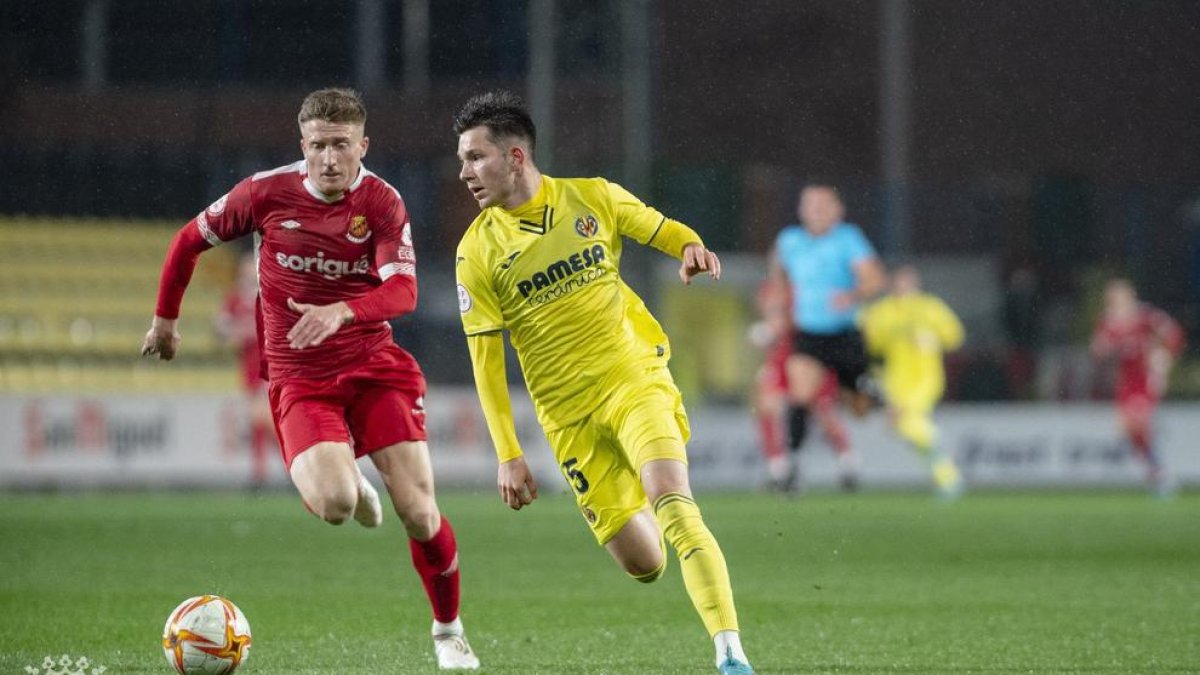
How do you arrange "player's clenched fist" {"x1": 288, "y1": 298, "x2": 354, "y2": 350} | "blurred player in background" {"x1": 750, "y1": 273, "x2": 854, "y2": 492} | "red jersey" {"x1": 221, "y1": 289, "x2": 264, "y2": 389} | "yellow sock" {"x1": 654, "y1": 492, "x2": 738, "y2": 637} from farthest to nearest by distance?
"red jersey" {"x1": 221, "y1": 289, "x2": 264, "y2": 389}, "blurred player in background" {"x1": 750, "y1": 273, "x2": 854, "y2": 492}, "player's clenched fist" {"x1": 288, "y1": 298, "x2": 354, "y2": 350}, "yellow sock" {"x1": 654, "y1": 492, "x2": 738, "y2": 637}

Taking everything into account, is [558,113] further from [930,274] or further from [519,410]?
[930,274]

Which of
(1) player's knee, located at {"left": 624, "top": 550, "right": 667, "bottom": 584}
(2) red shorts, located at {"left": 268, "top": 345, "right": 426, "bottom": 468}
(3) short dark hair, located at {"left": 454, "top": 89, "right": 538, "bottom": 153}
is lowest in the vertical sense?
(1) player's knee, located at {"left": 624, "top": 550, "right": 667, "bottom": 584}

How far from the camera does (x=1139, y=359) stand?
1669 cm

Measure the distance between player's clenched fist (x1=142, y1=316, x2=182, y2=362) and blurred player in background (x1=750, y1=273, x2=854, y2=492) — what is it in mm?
8360

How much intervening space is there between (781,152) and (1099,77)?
611 cm

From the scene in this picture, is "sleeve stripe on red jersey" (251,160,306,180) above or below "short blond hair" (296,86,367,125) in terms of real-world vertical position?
below

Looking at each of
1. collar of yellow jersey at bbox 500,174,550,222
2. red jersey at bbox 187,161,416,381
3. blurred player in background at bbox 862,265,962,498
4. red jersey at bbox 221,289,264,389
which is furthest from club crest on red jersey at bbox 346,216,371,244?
blurred player in background at bbox 862,265,962,498

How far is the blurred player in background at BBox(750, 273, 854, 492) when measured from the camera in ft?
46.6

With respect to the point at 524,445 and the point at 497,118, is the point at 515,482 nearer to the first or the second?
the point at 497,118

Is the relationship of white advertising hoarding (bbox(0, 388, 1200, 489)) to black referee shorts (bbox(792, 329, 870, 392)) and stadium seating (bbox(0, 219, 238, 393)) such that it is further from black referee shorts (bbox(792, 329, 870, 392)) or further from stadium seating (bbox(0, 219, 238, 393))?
black referee shorts (bbox(792, 329, 870, 392))

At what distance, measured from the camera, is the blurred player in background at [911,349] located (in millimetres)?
16234

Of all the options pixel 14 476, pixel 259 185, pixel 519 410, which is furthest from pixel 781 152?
pixel 259 185

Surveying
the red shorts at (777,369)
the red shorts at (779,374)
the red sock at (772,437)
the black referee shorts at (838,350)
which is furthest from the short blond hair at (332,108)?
the red shorts at (777,369)

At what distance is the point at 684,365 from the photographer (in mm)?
17547
